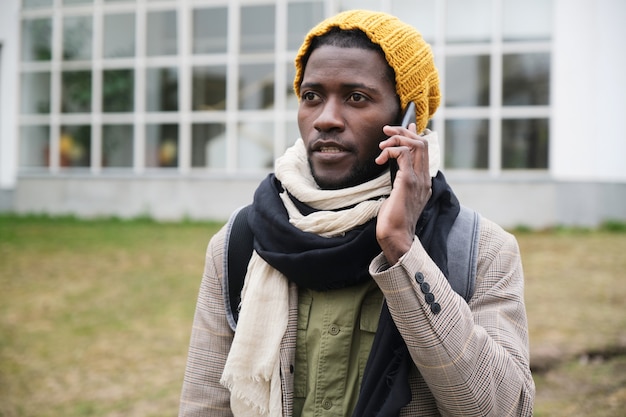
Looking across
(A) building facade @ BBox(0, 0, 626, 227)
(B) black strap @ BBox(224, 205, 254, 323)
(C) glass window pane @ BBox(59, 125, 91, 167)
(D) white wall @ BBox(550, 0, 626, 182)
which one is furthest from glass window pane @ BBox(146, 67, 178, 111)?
(B) black strap @ BBox(224, 205, 254, 323)

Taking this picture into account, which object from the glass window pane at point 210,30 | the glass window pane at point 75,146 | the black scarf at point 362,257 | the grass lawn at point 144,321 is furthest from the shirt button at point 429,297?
the glass window pane at point 75,146

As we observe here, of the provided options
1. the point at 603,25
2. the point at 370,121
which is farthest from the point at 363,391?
the point at 603,25

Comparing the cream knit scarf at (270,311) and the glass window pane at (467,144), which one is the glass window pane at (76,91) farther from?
the cream knit scarf at (270,311)

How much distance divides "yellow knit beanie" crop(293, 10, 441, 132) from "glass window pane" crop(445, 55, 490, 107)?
11709mm

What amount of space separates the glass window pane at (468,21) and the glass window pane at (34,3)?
962cm

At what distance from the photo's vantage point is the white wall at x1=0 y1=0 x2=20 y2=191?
1597 centimetres

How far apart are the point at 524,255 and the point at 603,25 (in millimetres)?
5848

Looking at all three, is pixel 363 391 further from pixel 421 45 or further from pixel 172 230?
pixel 172 230

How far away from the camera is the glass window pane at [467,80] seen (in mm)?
13148

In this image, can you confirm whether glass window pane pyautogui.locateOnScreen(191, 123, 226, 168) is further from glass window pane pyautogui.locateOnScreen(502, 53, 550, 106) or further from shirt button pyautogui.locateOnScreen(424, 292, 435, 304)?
shirt button pyautogui.locateOnScreen(424, 292, 435, 304)

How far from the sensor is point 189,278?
8734mm

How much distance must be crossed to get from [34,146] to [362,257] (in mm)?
15924

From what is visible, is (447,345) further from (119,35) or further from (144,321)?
(119,35)

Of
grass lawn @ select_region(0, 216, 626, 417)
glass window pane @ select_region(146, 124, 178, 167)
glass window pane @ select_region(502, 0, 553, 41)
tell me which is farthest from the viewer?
glass window pane @ select_region(146, 124, 178, 167)
